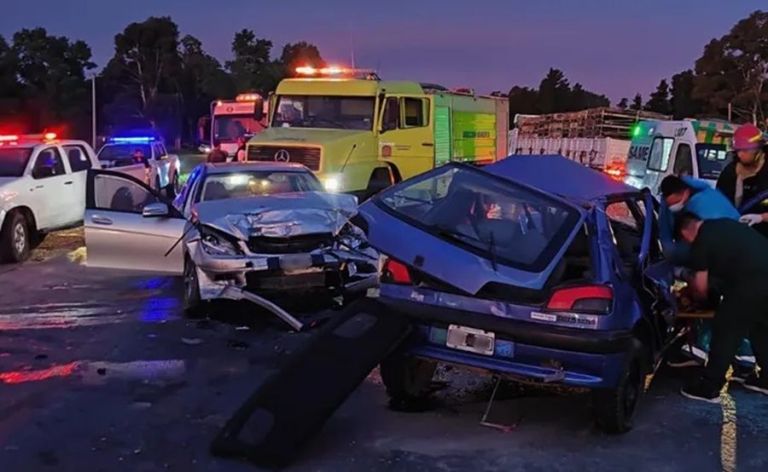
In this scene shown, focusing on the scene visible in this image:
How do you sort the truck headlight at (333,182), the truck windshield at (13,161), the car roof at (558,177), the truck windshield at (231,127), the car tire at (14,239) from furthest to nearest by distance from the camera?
1. the truck windshield at (231,127)
2. the truck headlight at (333,182)
3. the truck windshield at (13,161)
4. the car tire at (14,239)
5. the car roof at (558,177)

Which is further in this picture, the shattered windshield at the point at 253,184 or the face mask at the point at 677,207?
the shattered windshield at the point at 253,184

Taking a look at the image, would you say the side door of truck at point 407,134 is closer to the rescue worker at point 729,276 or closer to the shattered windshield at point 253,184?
the shattered windshield at point 253,184

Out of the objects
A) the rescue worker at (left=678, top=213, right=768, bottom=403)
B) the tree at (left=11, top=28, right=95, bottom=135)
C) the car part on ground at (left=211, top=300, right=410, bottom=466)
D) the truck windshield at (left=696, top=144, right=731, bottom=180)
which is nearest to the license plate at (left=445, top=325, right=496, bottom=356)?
the car part on ground at (left=211, top=300, right=410, bottom=466)

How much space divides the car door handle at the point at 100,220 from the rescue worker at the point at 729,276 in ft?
21.0

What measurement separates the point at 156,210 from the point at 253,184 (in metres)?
→ 1.23

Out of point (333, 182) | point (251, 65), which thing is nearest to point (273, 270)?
point (333, 182)

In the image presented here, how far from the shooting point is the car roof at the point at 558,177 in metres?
5.51

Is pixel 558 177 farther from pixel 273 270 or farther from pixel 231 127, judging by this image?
pixel 231 127

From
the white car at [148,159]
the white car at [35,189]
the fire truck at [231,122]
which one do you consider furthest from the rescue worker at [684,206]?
the fire truck at [231,122]

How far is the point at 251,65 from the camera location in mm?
93625

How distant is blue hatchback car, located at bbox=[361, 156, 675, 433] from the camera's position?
484 centimetres

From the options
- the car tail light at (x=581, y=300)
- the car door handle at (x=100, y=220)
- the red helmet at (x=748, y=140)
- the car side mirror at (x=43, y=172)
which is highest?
the red helmet at (x=748, y=140)

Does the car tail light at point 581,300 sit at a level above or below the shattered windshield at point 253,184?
below

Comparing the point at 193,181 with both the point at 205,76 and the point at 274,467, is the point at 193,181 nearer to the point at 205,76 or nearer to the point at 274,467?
the point at 274,467
